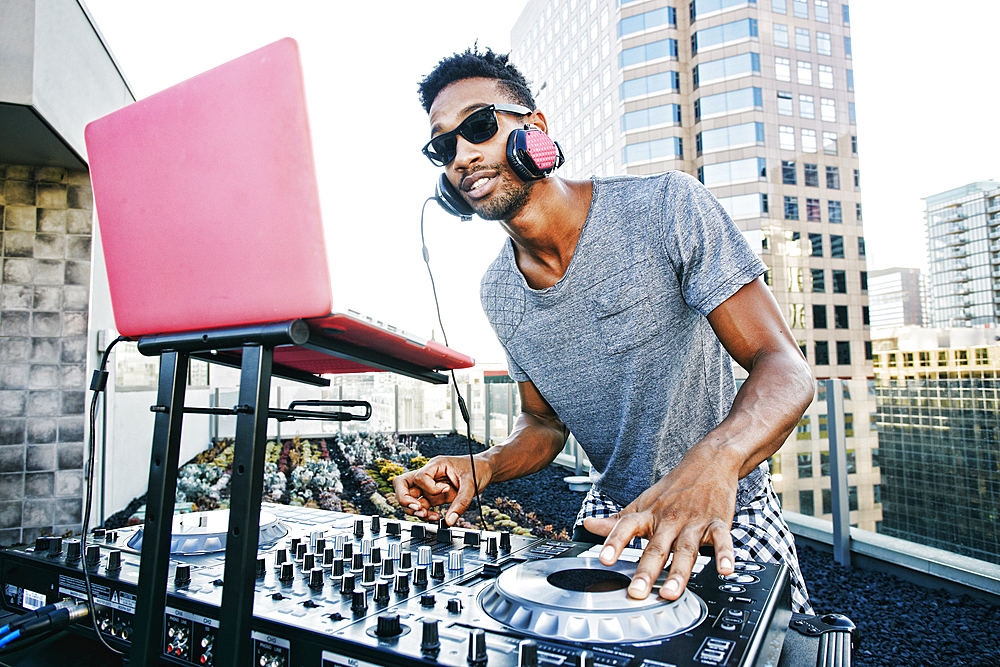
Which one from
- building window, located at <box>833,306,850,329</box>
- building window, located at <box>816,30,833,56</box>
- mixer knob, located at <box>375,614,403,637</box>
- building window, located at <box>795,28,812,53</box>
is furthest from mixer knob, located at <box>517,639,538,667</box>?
building window, located at <box>816,30,833,56</box>

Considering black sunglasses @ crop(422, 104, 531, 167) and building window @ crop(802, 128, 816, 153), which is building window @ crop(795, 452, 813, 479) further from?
building window @ crop(802, 128, 816, 153)

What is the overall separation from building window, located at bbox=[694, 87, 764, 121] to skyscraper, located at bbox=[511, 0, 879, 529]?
0.27 feet

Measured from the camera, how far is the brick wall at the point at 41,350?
3375 mm

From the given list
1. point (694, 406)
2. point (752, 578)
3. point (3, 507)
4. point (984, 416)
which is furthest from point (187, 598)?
point (984, 416)

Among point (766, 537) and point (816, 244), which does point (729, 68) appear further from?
point (766, 537)

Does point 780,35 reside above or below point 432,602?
above

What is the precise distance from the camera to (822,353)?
32.2m

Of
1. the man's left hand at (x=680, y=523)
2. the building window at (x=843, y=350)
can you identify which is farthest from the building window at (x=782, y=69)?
the man's left hand at (x=680, y=523)

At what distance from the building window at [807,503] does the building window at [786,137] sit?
34.0m

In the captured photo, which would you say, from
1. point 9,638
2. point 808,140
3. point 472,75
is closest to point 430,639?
point 9,638

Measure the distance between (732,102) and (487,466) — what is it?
3689cm

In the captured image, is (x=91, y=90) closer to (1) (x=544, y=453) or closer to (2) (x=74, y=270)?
(2) (x=74, y=270)

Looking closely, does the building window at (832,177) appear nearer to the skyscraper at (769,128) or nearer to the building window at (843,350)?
the skyscraper at (769,128)

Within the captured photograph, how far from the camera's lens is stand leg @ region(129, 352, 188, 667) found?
1.87 feet
